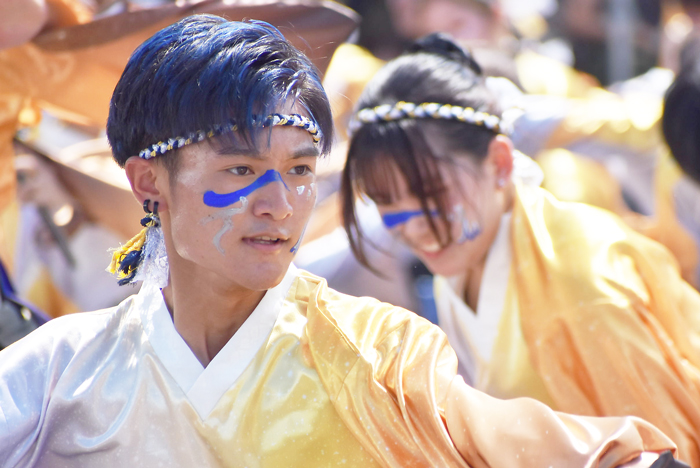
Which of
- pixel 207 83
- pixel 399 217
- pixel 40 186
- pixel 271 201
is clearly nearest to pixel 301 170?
pixel 271 201

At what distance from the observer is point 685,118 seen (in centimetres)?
250

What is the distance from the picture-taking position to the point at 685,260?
124 inches

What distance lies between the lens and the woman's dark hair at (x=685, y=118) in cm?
248

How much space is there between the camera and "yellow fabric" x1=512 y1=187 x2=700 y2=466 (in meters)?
1.76

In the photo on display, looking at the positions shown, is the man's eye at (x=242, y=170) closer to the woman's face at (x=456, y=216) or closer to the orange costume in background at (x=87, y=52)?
the orange costume in background at (x=87, y=52)

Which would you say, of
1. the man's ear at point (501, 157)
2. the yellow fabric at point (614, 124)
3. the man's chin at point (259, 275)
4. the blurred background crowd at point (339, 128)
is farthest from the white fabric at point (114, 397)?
the yellow fabric at point (614, 124)

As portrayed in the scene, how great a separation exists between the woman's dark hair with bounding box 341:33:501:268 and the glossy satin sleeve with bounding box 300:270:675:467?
65 centimetres

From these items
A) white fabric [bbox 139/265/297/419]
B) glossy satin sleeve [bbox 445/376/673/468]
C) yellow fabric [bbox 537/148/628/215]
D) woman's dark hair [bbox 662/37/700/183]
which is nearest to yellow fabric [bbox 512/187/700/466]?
glossy satin sleeve [bbox 445/376/673/468]

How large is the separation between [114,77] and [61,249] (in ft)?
3.58

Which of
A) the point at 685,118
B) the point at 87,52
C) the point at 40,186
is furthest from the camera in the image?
the point at 40,186

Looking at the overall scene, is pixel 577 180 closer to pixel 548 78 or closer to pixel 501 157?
pixel 548 78

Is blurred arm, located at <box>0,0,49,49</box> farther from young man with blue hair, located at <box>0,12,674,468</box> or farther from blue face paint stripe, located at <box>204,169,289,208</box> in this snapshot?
blue face paint stripe, located at <box>204,169,289,208</box>

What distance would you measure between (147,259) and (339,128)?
227 centimetres

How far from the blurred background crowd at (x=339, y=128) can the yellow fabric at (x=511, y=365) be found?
64 centimetres
